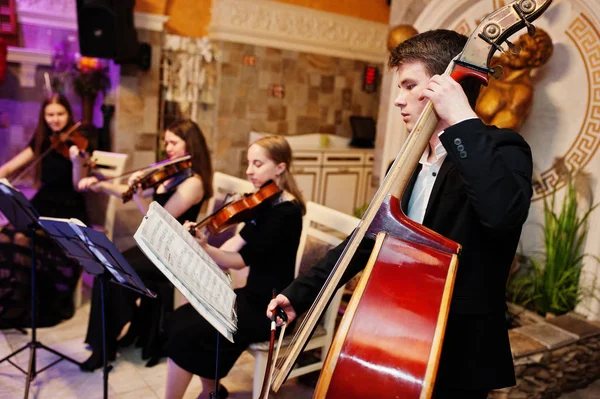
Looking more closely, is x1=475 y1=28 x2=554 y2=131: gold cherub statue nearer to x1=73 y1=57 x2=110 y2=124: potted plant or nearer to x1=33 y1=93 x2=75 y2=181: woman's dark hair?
x1=33 y1=93 x2=75 y2=181: woman's dark hair

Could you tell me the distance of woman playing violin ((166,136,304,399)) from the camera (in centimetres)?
221

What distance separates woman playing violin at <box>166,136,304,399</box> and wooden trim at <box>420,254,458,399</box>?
1.31 meters

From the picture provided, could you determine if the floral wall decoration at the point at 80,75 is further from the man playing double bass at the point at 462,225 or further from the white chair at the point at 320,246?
the man playing double bass at the point at 462,225

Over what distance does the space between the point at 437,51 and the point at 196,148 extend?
6.56 feet

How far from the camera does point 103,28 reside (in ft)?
13.9

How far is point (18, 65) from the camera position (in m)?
4.40

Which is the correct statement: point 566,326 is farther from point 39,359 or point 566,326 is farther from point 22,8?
point 22,8

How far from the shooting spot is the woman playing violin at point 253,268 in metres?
2.21

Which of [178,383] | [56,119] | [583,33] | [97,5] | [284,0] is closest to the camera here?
[178,383]

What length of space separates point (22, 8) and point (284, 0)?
2.37m

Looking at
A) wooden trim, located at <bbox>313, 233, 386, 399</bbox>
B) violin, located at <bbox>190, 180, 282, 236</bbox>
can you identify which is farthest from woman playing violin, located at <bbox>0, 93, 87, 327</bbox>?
wooden trim, located at <bbox>313, 233, 386, 399</bbox>

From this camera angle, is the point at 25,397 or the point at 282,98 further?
Answer: the point at 282,98

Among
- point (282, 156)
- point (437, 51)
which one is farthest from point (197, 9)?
point (437, 51)

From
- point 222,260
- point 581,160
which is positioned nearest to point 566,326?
point 581,160
